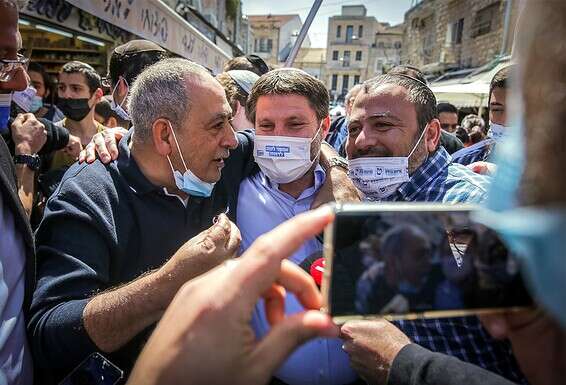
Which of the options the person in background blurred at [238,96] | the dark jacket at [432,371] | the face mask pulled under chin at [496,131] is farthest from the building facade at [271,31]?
the dark jacket at [432,371]

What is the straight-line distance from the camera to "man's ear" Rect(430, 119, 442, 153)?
2119 mm

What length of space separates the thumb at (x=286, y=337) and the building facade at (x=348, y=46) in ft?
194

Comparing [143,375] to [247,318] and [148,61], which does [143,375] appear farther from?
[148,61]

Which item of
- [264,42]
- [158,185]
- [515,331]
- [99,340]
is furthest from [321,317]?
[264,42]

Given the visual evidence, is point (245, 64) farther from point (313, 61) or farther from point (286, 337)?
point (313, 61)

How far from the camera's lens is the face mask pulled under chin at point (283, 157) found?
2.03 m

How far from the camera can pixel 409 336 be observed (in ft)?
4.56

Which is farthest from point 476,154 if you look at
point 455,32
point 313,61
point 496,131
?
point 313,61

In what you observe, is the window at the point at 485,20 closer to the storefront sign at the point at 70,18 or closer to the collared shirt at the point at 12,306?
the storefront sign at the point at 70,18

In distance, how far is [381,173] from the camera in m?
1.94

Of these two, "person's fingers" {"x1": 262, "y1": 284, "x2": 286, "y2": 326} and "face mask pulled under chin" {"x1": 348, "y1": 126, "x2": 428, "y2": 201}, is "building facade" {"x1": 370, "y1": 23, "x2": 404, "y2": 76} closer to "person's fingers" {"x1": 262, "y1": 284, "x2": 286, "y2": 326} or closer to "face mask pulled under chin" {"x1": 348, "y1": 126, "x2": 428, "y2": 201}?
"face mask pulled under chin" {"x1": 348, "y1": 126, "x2": 428, "y2": 201}

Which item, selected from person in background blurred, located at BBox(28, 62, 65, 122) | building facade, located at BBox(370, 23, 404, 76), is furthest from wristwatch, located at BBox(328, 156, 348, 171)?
building facade, located at BBox(370, 23, 404, 76)

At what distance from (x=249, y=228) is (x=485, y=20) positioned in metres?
17.6

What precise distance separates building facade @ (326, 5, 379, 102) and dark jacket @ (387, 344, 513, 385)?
193 feet
